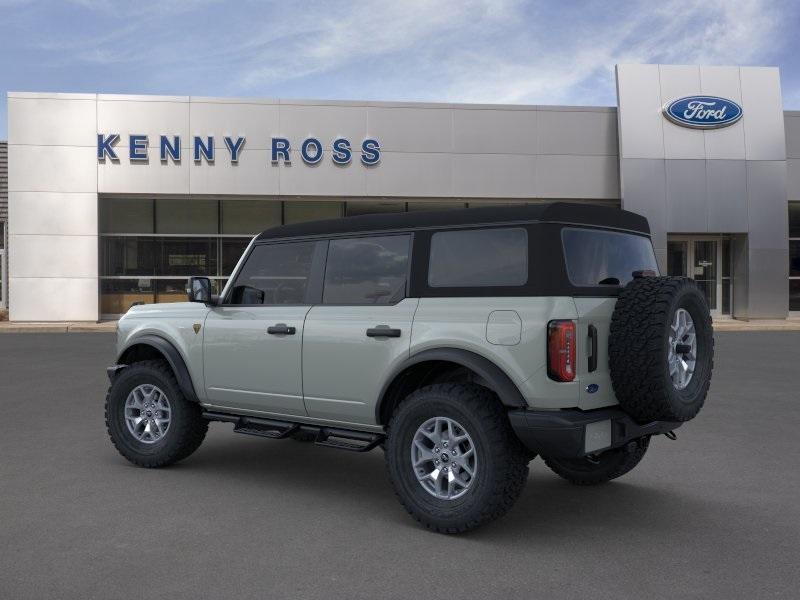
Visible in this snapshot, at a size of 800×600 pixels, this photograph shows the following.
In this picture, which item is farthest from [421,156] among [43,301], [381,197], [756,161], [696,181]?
[43,301]

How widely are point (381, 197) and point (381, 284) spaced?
65.5ft

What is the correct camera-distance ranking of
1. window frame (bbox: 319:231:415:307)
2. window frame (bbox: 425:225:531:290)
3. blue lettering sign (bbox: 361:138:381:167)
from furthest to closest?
1. blue lettering sign (bbox: 361:138:381:167)
2. window frame (bbox: 319:231:415:307)
3. window frame (bbox: 425:225:531:290)

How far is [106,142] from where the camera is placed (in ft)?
78.1

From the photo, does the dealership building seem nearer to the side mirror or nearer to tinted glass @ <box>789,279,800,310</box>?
tinted glass @ <box>789,279,800,310</box>

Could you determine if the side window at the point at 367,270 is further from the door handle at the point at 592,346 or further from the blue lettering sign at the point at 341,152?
the blue lettering sign at the point at 341,152

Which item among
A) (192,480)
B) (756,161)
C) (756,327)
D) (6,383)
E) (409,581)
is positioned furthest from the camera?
(756,161)

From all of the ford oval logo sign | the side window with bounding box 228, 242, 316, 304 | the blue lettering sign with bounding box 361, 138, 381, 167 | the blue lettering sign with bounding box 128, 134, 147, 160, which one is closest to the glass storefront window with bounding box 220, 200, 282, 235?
the blue lettering sign with bounding box 128, 134, 147, 160

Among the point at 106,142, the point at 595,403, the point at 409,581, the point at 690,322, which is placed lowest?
the point at 409,581

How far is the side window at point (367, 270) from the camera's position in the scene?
523cm

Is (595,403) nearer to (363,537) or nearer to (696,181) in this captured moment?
(363,537)

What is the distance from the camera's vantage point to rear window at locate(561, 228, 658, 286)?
475cm

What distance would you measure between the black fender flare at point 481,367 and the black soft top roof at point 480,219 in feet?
2.73

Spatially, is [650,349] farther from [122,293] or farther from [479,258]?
[122,293]

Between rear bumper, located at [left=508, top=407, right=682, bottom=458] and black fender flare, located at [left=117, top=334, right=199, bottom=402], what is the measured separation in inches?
112
